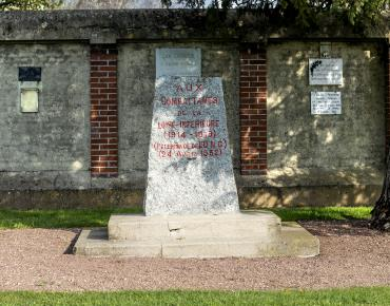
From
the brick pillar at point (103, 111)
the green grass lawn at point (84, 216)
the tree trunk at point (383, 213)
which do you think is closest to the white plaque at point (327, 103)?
the green grass lawn at point (84, 216)

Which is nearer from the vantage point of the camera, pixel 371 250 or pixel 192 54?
pixel 371 250

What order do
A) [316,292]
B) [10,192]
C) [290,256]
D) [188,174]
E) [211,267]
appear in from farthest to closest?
[10,192]
[188,174]
[290,256]
[211,267]
[316,292]

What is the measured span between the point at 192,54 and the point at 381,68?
356 cm

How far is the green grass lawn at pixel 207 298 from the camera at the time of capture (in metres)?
4.73

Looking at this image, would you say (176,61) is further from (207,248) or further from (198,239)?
(207,248)

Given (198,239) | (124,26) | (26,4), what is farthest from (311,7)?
(26,4)

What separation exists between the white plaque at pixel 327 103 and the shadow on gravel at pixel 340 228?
9.02 feet

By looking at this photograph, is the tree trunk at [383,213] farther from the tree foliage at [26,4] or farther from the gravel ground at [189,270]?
the tree foliage at [26,4]

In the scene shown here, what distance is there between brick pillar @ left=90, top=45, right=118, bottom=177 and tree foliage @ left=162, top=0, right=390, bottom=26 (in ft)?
5.75

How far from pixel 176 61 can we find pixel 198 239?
15.4 ft

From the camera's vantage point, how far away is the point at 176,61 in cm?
1088

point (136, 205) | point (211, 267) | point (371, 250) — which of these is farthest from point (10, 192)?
point (371, 250)

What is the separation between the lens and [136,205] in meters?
10.6

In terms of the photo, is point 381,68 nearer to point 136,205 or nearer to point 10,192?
point 136,205
